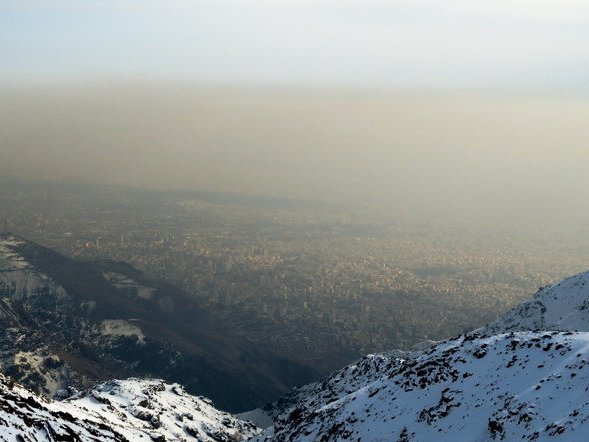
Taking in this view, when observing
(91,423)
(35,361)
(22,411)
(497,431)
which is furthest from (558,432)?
(35,361)

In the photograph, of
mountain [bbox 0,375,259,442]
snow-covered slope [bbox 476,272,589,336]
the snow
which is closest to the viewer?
mountain [bbox 0,375,259,442]

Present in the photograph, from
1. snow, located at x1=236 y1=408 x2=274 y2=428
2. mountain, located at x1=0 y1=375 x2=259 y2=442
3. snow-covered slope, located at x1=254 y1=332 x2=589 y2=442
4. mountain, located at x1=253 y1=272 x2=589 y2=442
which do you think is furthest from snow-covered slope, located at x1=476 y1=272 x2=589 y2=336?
mountain, located at x1=0 y1=375 x2=259 y2=442

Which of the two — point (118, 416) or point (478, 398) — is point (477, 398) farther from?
point (118, 416)

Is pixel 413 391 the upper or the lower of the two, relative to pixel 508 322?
upper

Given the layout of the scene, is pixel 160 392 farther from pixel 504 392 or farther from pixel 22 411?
pixel 504 392

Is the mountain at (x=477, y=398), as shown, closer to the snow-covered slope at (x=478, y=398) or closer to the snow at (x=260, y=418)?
the snow-covered slope at (x=478, y=398)

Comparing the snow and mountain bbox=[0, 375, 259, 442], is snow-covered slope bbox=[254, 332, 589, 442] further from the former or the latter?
the snow
